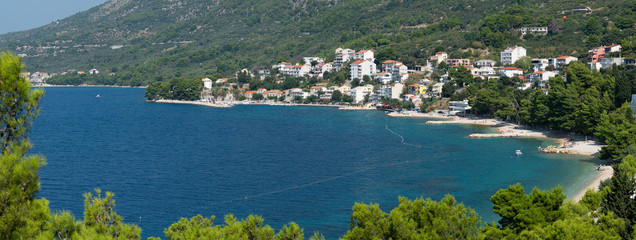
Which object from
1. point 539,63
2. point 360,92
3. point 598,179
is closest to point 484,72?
point 539,63

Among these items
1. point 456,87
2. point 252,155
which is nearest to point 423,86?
point 456,87

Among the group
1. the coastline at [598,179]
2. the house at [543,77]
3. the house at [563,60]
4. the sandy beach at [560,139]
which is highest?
the house at [563,60]

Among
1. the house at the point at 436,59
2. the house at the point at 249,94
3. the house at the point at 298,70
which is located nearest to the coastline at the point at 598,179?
the house at the point at 436,59

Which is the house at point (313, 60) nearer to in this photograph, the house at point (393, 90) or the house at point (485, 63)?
the house at point (393, 90)

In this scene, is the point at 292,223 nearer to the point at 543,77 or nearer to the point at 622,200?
the point at 622,200

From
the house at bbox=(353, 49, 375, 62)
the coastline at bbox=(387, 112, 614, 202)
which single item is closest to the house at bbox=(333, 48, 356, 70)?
the house at bbox=(353, 49, 375, 62)

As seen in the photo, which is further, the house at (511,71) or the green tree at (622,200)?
the house at (511,71)
